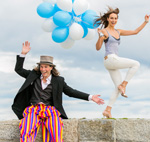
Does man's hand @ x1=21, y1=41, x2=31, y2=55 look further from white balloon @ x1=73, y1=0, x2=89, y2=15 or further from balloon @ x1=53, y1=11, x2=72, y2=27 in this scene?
white balloon @ x1=73, y1=0, x2=89, y2=15

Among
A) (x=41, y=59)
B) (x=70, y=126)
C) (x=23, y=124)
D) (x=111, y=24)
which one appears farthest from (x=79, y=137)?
(x=111, y=24)

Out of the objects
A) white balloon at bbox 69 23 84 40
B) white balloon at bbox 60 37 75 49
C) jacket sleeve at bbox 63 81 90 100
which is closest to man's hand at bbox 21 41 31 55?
jacket sleeve at bbox 63 81 90 100

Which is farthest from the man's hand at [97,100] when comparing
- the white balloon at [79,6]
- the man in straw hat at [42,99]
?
the white balloon at [79,6]

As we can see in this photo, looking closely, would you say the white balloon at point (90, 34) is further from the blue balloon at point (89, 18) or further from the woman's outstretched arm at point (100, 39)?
the woman's outstretched arm at point (100, 39)

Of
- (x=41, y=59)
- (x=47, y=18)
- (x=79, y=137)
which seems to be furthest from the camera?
(x=47, y=18)

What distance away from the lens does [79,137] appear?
4484mm

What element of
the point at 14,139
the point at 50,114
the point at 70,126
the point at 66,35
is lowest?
the point at 14,139

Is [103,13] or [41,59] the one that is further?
[103,13]

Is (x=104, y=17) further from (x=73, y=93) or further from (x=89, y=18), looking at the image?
(x=73, y=93)

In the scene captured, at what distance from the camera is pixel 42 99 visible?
4020 mm

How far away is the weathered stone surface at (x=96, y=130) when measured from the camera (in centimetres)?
442

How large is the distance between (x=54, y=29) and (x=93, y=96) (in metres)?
1.83

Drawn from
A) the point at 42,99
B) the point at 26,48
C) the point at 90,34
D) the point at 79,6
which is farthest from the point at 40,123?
the point at 79,6

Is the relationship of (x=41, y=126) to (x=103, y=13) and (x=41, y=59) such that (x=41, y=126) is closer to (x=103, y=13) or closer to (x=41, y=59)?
(x=41, y=59)
